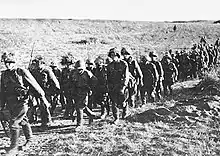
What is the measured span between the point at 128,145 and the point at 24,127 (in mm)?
2038

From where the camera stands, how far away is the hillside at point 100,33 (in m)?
40.4

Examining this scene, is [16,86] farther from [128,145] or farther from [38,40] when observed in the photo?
[38,40]

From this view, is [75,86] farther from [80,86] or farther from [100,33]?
[100,33]

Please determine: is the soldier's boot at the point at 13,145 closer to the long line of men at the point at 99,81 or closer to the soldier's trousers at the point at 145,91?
the long line of men at the point at 99,81

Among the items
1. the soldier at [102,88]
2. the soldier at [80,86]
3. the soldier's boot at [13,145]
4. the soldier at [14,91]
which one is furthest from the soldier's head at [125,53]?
the soldier's boot at [13,145]

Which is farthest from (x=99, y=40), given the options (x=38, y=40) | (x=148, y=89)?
(x=148, y=89)

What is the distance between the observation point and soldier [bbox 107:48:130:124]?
8.72 metres

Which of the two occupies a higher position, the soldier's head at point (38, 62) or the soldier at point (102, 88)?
the soldier's head at point (38, 62)

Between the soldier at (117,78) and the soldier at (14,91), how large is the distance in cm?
262

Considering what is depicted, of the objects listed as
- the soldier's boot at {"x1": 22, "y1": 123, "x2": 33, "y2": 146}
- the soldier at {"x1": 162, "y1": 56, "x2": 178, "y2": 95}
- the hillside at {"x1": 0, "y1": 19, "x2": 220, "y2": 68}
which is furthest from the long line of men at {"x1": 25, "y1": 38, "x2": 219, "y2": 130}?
the hillside at {"x1": 0, "y1": 19, "x2": 220, "y2": 68}

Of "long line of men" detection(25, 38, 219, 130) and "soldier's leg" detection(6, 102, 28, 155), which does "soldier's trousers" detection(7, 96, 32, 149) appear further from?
"long line of men" detection(25, 38, 219, 130)

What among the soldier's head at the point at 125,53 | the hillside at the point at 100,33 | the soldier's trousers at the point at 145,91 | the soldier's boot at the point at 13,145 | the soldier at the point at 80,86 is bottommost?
the soldier's boot at the point at 13,145

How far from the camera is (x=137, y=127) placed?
27.3ft

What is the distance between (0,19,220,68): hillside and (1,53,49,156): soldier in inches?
1188
